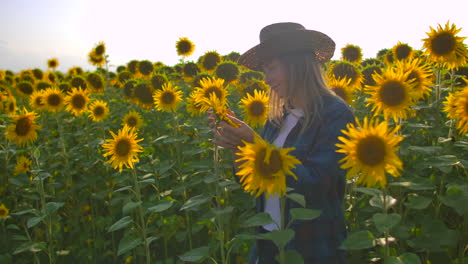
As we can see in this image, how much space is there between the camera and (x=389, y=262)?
1850mm

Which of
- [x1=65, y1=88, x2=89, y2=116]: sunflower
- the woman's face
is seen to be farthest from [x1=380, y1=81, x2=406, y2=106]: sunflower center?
[x1=65, y1=88, x2=89, y2=116]: sunflower

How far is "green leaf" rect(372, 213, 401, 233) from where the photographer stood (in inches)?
66.6

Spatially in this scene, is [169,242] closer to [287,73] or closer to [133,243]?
[133,243]

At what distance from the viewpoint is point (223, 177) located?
306 cm

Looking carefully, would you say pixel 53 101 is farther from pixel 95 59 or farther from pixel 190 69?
pixel 95 59

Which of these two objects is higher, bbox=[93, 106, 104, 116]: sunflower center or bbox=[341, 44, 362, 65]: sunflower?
bbox=[341, 44, 362, 65]: sunflower

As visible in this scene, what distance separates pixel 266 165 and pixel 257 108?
1.85 m

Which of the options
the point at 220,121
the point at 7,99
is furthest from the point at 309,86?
the point at 7,99

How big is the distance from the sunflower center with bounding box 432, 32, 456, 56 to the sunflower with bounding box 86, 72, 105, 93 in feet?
Answer: 18.8

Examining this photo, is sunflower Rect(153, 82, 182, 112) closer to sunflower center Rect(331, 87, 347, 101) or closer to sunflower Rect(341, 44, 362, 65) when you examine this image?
sunflower center Rect(331, 87, 347, 101)

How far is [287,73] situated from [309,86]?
0.16 meters

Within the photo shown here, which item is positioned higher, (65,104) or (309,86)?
(65,104)

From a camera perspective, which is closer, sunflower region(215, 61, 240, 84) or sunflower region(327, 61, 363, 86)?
sunflower region(327, 61, 363, 86)

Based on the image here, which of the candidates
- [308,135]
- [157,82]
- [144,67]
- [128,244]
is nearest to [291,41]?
[308,135]
